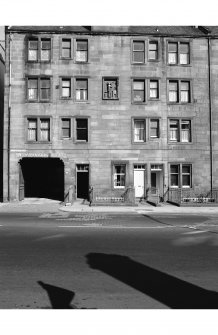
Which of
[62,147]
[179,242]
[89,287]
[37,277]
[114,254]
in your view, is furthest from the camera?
[62,147]

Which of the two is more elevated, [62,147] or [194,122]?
[194,122]

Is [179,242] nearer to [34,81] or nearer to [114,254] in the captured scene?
[114,254]

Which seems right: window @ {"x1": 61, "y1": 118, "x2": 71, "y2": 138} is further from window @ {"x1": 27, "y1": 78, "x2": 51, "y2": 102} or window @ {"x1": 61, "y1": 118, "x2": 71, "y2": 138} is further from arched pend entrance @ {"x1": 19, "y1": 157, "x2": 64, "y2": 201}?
arched pend entrance @ {"x1": 19, "y1": 157, "x2": 64, "y2": 201}

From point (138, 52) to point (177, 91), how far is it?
484 centimetres

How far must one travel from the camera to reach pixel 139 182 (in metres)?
26.9

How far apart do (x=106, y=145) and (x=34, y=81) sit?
8280mm

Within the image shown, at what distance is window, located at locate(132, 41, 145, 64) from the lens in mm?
26984

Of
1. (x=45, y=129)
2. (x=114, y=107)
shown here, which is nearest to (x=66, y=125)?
(x=45, y=129)

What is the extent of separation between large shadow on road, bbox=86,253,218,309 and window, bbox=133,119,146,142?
1931 centimetres

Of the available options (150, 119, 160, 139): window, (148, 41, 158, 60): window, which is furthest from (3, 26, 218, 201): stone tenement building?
(148, 41, 158, 60): window

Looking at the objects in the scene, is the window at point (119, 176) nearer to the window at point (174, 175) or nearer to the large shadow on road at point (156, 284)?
the window at point (174, 175)

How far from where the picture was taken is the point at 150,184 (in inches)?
1053

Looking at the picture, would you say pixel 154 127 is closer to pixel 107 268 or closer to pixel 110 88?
pixel 110 88

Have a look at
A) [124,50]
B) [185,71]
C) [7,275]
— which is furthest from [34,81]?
[7,275]
